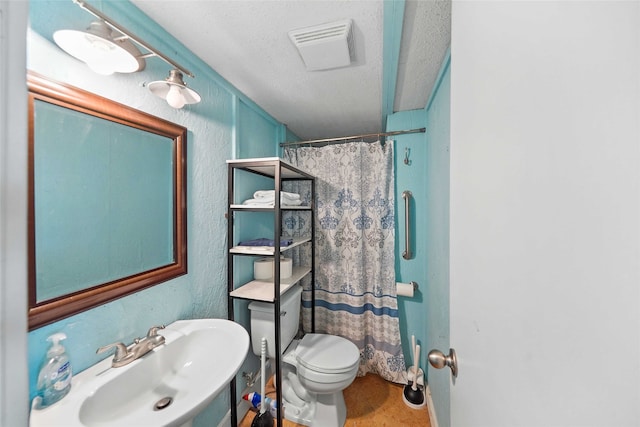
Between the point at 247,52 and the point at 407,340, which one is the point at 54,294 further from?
the point at 407,340

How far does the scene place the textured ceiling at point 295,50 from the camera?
879 millimetres

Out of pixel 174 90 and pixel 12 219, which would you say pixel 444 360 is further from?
pixel 174 90

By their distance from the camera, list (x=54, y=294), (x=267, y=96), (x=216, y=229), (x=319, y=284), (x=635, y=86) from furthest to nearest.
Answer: (x=319, y=284), (x=267, y=96), (x=216, y=229), (x=54, y=294), (x=635, y=86)

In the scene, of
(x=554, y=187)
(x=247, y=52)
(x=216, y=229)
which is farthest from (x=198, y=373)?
(x=247, y=52)

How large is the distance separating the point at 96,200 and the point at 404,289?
1797 millimetres

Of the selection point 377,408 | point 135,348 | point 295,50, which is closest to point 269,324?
point 135,348

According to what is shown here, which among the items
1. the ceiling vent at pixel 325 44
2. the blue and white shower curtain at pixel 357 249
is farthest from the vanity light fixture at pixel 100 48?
the blue and white shower curtain at pixel 357 249

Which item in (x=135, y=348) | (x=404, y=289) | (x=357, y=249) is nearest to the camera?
(x=135, y=348)

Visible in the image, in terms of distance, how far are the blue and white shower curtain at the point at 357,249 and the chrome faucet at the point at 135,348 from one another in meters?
1.18

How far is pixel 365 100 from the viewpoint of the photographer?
159 centimetres

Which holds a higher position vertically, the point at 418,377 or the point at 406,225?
the point at 406,225

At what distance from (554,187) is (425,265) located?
63.4 inches

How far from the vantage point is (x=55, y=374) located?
0.65 m

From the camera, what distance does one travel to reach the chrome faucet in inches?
31.3
